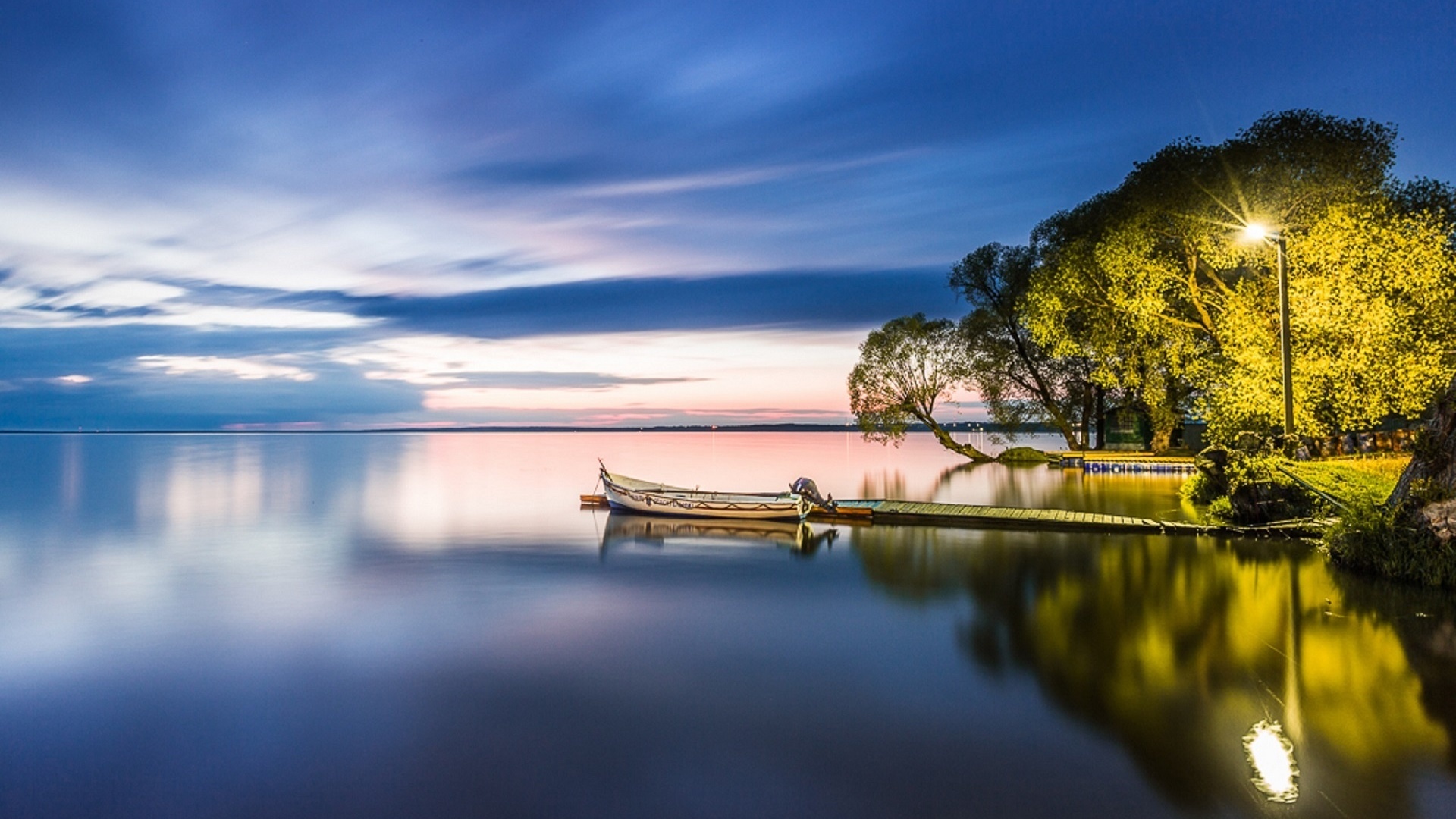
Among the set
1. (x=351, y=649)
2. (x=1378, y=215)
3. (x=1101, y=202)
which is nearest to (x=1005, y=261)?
(x=1101, y=202)

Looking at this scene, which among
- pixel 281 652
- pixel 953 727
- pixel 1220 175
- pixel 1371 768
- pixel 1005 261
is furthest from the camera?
pixel 1005 261

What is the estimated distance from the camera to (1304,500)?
76.6 feet

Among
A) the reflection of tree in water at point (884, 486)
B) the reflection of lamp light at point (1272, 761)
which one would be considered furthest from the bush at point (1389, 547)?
the reflection of tree in water at point (884, 486)

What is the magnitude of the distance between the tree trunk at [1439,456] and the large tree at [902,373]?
135 feet

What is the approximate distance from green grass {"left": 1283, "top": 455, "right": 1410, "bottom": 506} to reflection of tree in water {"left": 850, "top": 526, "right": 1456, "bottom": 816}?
5.33ft

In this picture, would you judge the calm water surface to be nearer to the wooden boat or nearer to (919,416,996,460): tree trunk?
the wooden boat

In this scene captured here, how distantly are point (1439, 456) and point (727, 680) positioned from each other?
46.1 ft

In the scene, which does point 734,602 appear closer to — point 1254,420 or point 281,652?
point 281,652

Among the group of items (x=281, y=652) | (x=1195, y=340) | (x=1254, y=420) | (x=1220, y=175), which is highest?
(x=1220, y=175)

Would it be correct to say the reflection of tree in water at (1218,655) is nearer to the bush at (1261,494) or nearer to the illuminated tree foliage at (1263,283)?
the bush at (1261,494)

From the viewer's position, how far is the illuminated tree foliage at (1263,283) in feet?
66.2

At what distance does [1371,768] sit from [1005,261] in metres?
51.2

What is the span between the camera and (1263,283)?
1075 inches

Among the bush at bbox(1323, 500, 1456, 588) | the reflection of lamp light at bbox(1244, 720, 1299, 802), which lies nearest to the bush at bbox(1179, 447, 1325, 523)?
the bush at bbox(1323, 500, 1456, 588)
